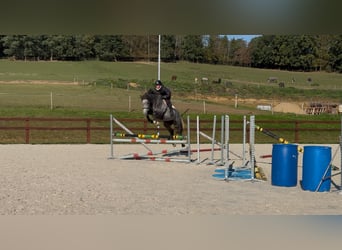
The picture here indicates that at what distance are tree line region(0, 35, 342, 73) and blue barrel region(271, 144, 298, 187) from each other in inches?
339

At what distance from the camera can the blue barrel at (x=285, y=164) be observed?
7.66 metres

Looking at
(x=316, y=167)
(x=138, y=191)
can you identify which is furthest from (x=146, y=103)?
(x=316, y=167)

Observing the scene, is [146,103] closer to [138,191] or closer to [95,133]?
[138,191]

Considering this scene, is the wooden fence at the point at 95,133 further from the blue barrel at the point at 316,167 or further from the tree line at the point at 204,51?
the blue barrel at the point at 316,167

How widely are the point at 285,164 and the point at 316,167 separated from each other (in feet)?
1.88

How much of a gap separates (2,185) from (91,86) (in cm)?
2392

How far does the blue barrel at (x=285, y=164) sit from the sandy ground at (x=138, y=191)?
138 mm

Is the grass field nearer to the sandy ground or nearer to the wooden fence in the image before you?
the wooden fence

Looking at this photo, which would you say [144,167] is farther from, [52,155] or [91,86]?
[91,86]

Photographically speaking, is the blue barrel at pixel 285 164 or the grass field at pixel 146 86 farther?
the grass field at pixel 146 86

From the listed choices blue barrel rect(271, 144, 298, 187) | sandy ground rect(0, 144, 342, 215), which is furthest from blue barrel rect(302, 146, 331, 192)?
blue barrel rect(271, 144, 298, 187)

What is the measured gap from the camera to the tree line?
17.9 metres

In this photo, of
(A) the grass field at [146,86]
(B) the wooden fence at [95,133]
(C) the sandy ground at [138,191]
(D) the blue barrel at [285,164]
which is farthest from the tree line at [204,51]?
(D) the blue barrel at [285,164]
